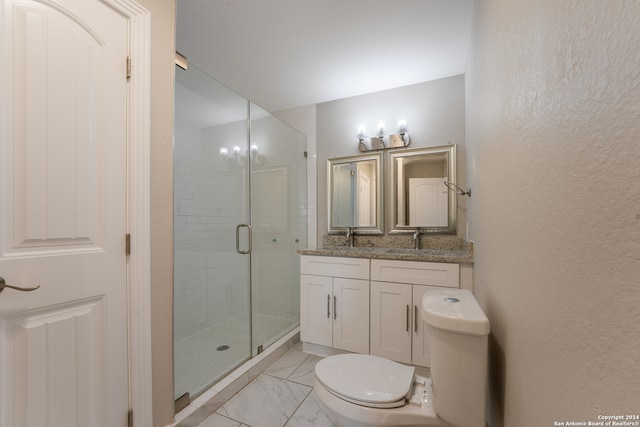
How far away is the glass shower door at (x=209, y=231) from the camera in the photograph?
1.83 m

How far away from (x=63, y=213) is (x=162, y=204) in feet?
1.21

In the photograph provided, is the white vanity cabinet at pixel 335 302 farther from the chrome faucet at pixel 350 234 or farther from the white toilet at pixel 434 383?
the white toilet at pixel 434 383

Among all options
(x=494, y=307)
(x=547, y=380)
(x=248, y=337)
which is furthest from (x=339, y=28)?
(x=248, y=337)

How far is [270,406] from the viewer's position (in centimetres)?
163

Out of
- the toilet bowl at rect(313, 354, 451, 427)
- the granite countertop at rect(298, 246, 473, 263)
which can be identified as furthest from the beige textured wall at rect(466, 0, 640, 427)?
the granite countertop at rect(298, 246, 473, 263)

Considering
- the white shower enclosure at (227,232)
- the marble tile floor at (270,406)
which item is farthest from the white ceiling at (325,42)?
the marble tile floor at (270,406)

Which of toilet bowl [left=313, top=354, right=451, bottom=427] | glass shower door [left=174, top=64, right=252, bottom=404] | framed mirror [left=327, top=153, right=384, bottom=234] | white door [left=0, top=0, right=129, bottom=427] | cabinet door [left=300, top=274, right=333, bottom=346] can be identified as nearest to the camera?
white door [left=0, top=0, right=129, bottom=427]

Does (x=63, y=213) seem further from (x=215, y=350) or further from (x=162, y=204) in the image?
(x=215, y=350)

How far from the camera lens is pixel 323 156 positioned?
2.93 m

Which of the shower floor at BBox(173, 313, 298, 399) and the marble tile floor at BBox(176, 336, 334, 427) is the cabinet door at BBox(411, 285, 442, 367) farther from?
the shower floor at BBox(173, 313, 298, 399)

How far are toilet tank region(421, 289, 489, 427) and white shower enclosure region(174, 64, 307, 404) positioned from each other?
1.43m

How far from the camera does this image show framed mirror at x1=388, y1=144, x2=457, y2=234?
7.84ft

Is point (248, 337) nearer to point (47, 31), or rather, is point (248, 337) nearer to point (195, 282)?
point (195, 282)

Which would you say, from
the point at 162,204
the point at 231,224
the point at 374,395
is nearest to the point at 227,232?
the point at 231,224
